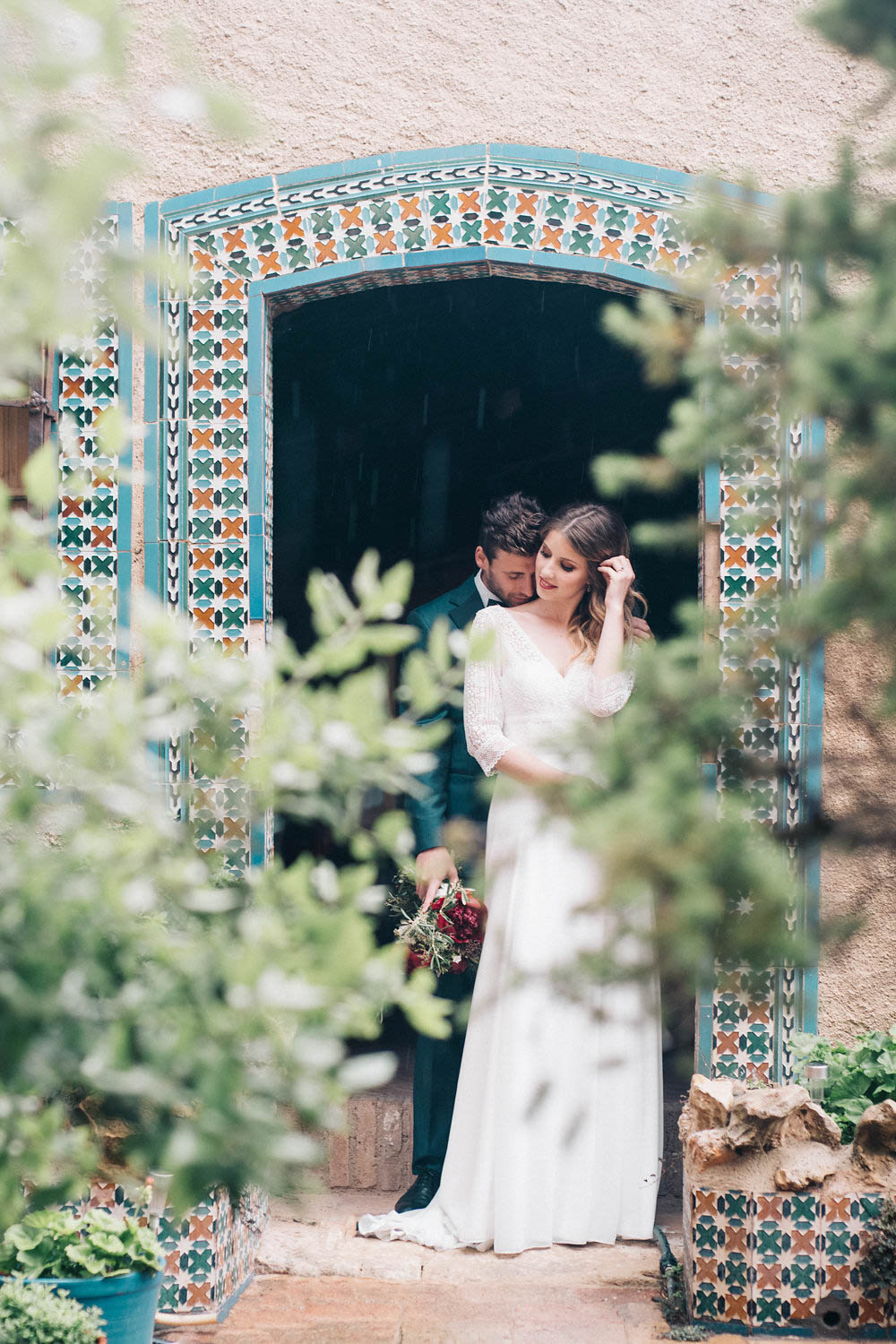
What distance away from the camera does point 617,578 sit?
471 centimetres

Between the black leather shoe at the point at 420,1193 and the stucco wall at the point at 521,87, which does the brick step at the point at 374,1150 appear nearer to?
the black leather shoe at the point at 420,1193

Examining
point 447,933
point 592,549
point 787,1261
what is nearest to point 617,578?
point 592,549

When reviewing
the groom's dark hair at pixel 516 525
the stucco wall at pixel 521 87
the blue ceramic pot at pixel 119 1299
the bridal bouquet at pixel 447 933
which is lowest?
the blue ceramic pot at pixel 119 1299

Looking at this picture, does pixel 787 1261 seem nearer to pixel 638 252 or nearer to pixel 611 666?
pixel 611 666

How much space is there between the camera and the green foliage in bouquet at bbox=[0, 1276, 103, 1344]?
3.13 meters


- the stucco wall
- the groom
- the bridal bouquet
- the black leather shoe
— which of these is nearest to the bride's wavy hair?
the groom

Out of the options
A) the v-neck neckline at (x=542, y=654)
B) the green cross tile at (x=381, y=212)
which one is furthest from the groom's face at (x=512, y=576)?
the green cross tile at (x=381, y=212)

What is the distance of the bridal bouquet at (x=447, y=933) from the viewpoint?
16.0 feet

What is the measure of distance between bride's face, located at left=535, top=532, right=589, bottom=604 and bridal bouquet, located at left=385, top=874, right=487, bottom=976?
1108 mm

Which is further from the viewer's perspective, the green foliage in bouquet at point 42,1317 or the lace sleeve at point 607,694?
the lace sleeve at point 607,694

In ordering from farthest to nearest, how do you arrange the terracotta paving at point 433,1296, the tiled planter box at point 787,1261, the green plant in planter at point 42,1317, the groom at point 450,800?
the groom at point 450,800, the terracotta paving at point 433,1296, the tiled planter box at point 787,1261, the green plant in planter at point 42,1317

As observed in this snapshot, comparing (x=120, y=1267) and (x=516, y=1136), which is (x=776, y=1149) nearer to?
(x=516, y=1136)

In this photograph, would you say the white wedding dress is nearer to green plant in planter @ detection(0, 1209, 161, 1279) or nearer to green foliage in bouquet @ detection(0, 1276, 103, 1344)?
green plant in planter @ detection(0, 1209, 161, 1279)

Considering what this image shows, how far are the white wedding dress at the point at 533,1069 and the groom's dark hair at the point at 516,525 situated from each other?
1.44ft
